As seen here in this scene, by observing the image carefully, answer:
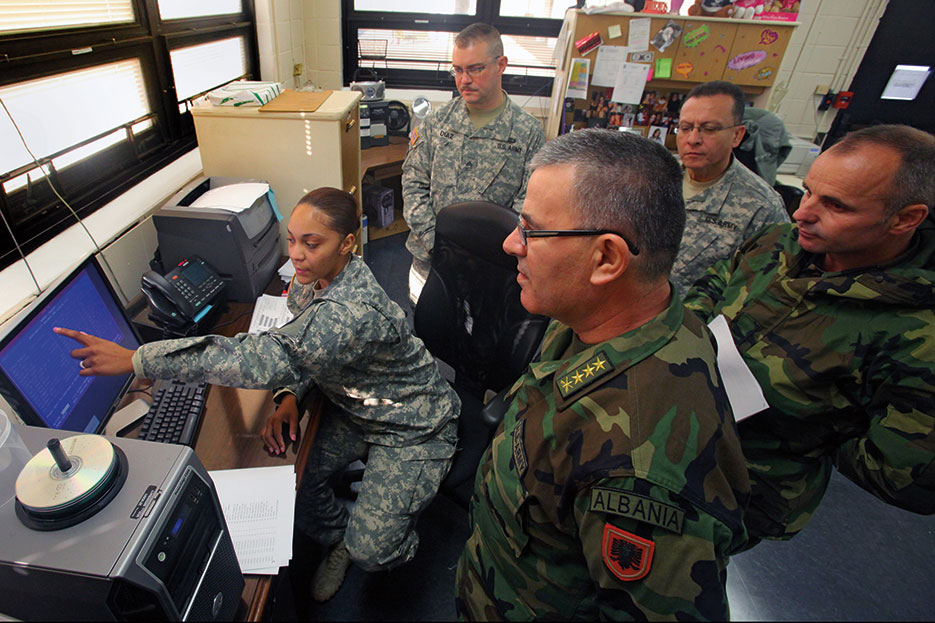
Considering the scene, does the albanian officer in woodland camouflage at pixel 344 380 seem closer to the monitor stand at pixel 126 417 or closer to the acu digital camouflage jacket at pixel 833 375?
the monitor stand at pixel 126 417

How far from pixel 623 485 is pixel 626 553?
0.09 meters

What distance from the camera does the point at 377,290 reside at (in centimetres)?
131

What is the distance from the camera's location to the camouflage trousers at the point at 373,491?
4.33 ft

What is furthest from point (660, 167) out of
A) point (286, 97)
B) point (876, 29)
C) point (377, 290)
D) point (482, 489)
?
point (876, 29)

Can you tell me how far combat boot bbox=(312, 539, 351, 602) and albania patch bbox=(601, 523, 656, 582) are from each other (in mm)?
1161

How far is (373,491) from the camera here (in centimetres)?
136

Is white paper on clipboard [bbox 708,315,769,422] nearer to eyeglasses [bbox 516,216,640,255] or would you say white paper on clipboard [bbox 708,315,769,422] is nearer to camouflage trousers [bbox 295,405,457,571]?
eyeglasses [bbox 516,216,640,255]

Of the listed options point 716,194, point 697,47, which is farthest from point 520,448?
point 697,47

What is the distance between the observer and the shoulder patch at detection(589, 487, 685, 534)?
623 mm

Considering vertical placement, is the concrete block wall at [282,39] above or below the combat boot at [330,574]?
above

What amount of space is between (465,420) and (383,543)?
0.46 m

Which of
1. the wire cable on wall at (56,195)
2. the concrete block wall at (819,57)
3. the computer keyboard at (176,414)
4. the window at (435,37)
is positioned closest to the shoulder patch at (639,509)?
the computer keyboard at (176,414)

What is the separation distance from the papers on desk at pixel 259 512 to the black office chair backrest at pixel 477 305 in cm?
74

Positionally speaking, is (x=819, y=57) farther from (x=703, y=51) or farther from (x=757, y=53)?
(x=703, y=51)
